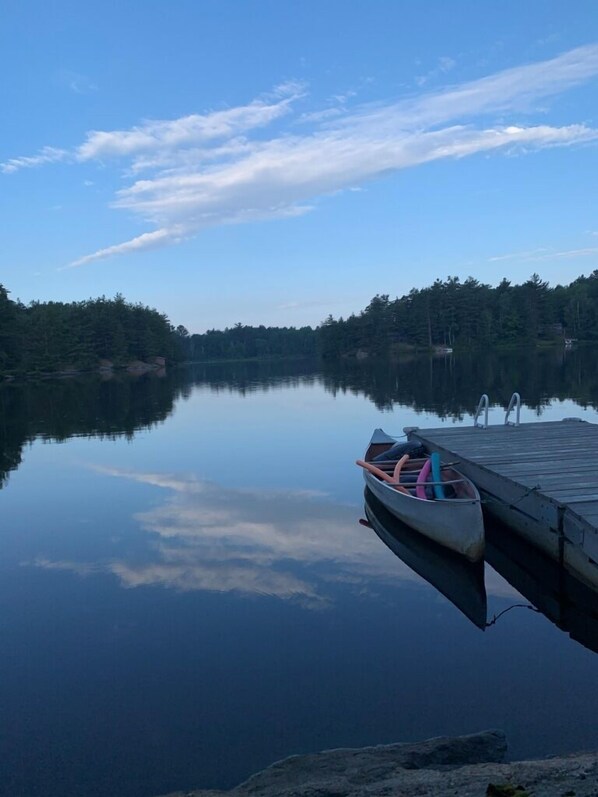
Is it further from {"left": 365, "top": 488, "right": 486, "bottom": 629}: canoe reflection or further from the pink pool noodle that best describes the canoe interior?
{"left": 365, "top": 488, "right": 486, "bottom": 629}: canoe reflection

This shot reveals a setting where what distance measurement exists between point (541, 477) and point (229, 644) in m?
5.13

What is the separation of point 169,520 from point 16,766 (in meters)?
6.57

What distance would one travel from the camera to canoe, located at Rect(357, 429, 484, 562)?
8445mm

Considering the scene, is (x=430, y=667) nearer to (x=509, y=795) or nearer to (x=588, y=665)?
(x=588, y=665)

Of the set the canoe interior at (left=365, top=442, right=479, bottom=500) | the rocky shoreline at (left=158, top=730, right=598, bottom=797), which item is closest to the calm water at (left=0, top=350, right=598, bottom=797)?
the rocky shoreline at (left=158, top=730, right=598, bottom=797)

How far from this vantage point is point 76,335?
8219 centimetres

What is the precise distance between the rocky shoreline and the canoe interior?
4.98 metres

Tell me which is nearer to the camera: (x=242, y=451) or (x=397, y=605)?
(x=397, y=605)

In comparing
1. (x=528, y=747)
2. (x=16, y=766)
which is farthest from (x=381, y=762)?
(x=16, y=766)

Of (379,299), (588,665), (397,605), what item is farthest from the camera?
(379,299)

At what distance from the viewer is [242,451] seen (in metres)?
18.3

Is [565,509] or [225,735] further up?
[565,509]

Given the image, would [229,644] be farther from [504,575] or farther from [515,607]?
[504,575]

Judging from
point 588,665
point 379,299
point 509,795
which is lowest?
point 588,665
